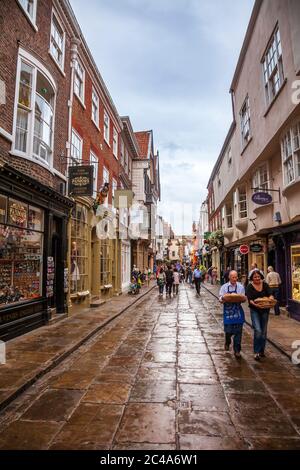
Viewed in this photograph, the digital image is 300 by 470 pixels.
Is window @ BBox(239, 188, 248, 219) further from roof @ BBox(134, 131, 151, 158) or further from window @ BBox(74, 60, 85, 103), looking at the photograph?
roof @ BBox(134, 131, 151, 158)

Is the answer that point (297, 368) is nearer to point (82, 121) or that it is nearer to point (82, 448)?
point (82, 448)

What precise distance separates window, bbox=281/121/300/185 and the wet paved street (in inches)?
223

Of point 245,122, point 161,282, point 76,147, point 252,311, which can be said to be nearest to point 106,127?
point 76,147

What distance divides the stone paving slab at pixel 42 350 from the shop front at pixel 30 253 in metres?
0.54

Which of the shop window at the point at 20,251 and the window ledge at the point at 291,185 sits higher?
the window ledge at the point at 291,185

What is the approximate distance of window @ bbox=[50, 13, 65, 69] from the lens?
34.3 feet

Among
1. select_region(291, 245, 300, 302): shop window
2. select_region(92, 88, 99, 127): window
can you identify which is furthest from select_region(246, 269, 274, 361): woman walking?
select_region(92, 88, 99, 127): window

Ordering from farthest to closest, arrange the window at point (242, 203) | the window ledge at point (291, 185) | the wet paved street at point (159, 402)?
the window at point (242, 203) < the window ledge at point (291, 185) < the wet paved street at point (159, 402)

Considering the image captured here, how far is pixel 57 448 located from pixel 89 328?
5.79 meters

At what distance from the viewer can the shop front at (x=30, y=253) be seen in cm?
757

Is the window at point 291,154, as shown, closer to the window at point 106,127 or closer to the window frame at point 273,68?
the window frame at point 273,68

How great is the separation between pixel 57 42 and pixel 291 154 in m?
9.05
